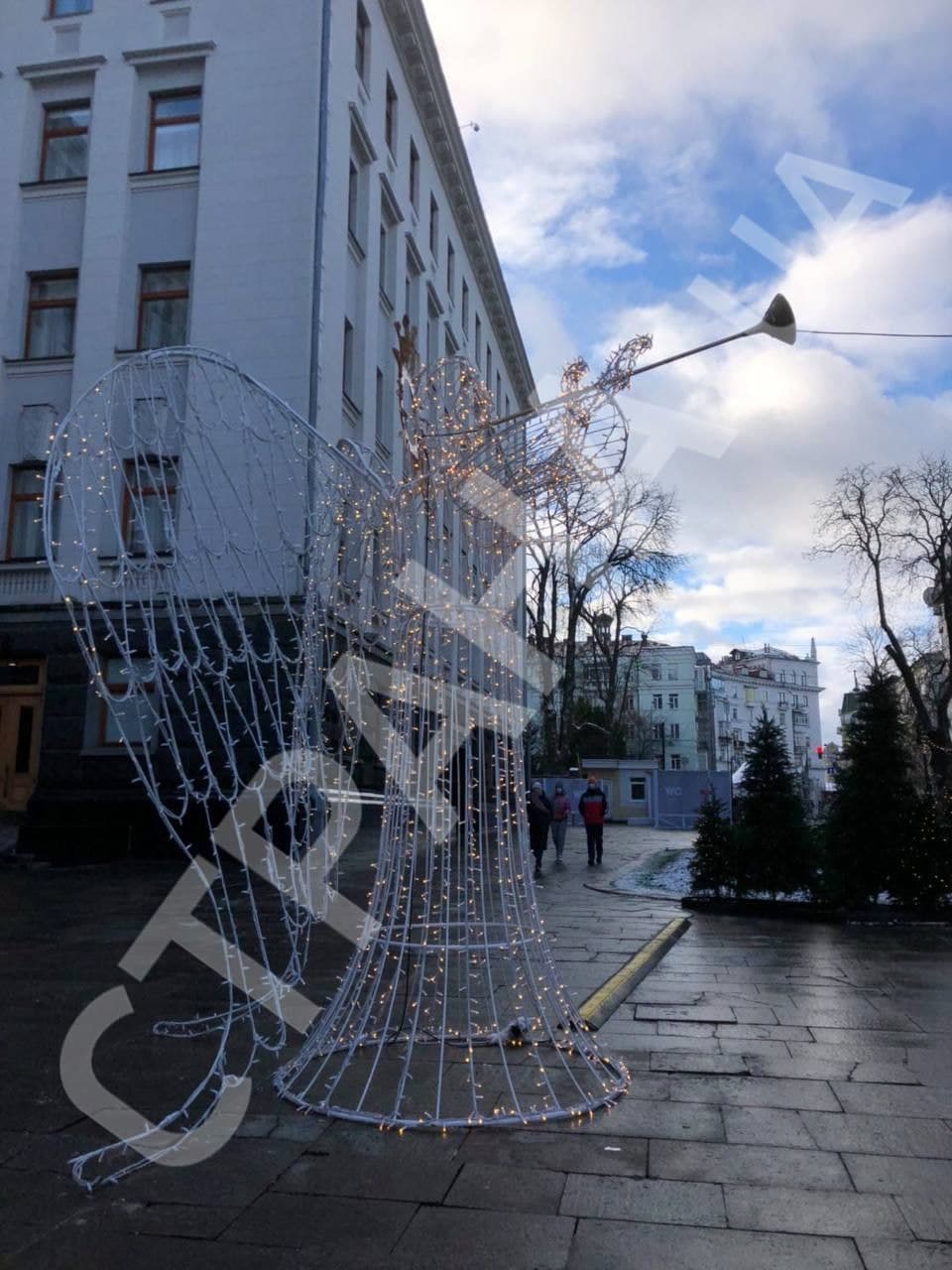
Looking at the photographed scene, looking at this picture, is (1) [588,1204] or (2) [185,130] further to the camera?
(2) [185,130]

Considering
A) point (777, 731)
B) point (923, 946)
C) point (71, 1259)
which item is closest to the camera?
point (71, 1259)

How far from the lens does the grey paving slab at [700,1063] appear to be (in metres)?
5.66

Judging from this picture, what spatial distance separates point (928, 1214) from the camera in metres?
3.75

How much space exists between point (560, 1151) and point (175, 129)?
2048 cm

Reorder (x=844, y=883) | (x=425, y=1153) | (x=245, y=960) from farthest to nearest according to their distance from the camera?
(x=844, y=883), (x=245, y=960), (x=425, y=1153)

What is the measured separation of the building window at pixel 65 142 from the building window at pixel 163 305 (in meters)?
2.70

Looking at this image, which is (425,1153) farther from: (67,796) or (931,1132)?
(67,796)

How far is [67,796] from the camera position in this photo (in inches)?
734

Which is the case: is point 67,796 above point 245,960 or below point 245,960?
above

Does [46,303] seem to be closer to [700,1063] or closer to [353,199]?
[353,199]

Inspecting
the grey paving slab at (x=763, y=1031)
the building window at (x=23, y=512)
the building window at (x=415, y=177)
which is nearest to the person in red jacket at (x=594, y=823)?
the building window at (x=23, y=512)

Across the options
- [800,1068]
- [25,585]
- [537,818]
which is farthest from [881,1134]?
[25,585]

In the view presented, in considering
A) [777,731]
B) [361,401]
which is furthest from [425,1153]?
[361,401]

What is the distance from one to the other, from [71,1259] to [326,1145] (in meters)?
1.21
